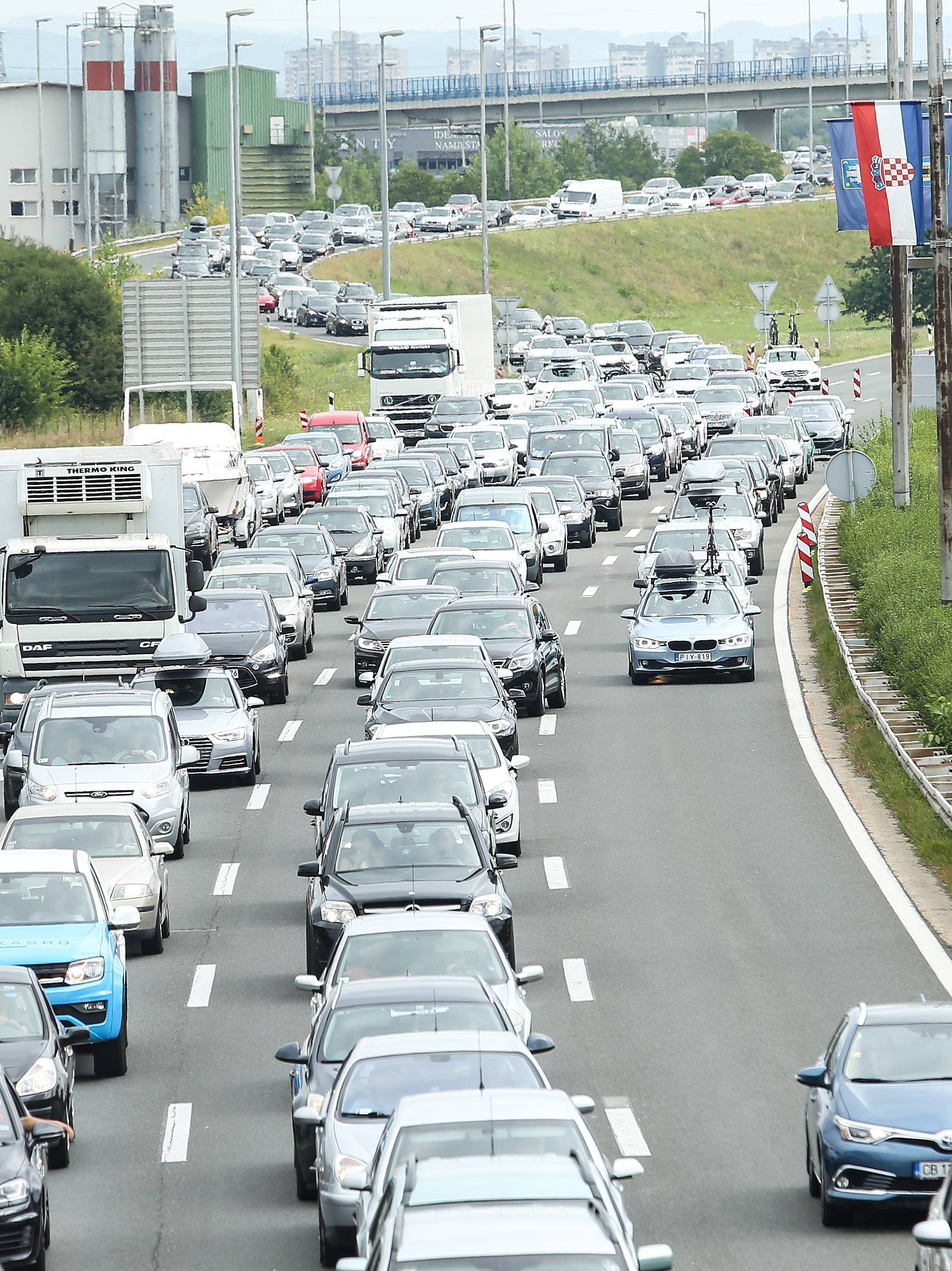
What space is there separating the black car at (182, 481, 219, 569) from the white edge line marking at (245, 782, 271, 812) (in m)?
16.5

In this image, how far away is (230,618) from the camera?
33.2 m

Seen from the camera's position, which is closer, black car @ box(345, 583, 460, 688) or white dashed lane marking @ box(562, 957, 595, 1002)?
white dashed lane marking @ box(562, 957, 595, 1002)

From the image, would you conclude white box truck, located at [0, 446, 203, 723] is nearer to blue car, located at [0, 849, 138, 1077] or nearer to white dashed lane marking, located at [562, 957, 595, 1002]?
white dashed lane marking, located at [562, 957, 595, 1002]

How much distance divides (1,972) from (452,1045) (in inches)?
145

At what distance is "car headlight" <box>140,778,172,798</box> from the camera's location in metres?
23.8

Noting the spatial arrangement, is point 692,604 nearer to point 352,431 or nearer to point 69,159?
point 352,431

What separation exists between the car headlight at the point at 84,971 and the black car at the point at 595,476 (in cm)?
3533

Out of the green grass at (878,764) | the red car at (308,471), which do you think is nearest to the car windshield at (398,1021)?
the green grass at (878,764)

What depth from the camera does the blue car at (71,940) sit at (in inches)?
662

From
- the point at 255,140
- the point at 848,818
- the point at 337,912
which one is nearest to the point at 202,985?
the point at 337,912

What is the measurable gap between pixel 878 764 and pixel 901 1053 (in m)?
14.3

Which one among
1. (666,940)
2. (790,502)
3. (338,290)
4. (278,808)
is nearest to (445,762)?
(666,940)

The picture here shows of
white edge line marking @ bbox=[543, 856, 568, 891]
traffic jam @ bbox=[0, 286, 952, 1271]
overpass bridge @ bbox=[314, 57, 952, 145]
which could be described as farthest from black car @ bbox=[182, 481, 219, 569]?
overpass bridge @ bbox=[314, 57, 952, 145]

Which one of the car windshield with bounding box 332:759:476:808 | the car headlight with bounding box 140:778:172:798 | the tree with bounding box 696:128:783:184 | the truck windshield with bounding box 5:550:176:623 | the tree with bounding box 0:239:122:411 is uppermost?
the tree with bounding box 696:128:783:184
